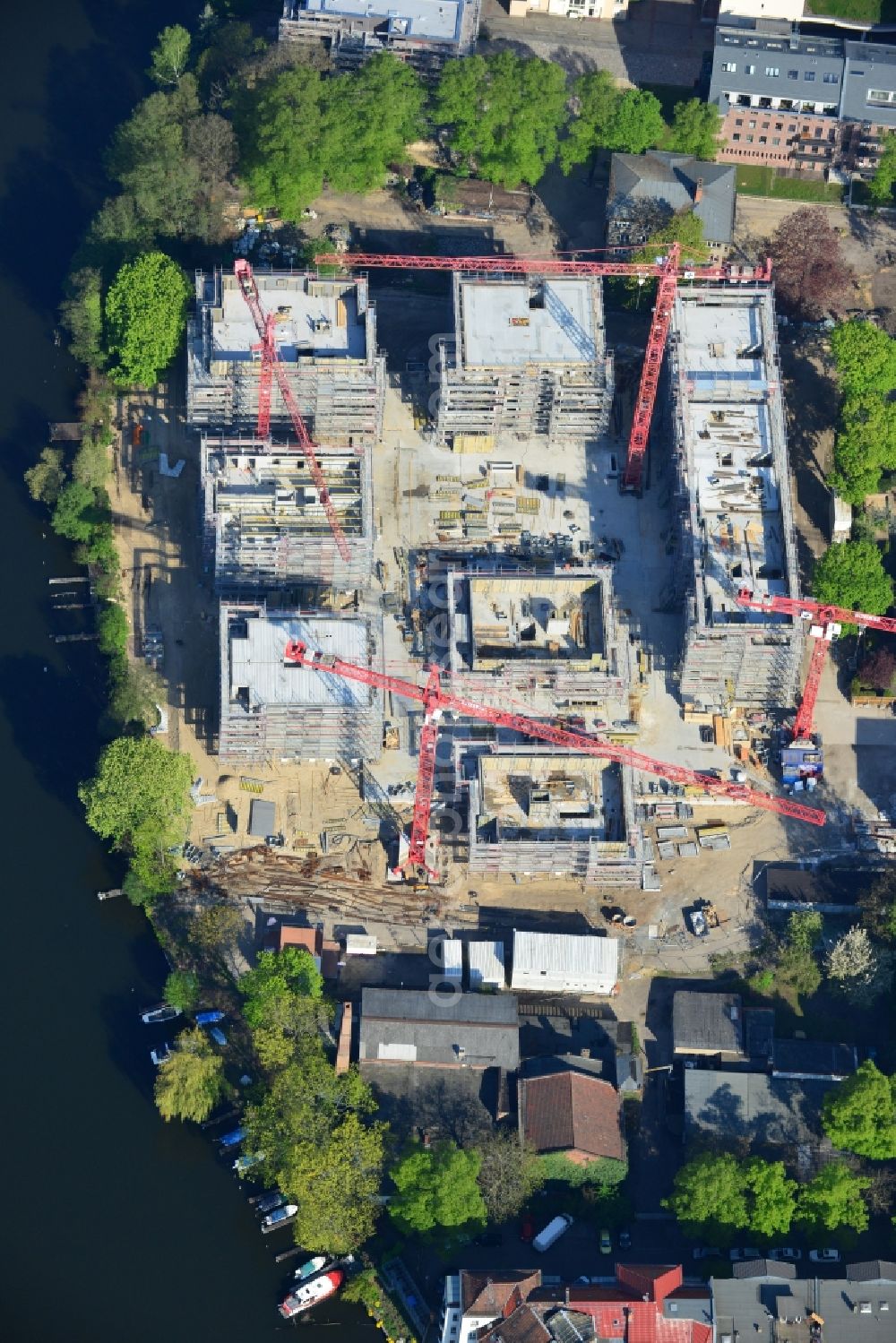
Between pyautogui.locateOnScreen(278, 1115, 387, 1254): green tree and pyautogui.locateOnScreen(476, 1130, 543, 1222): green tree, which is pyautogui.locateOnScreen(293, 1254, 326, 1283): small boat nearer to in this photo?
pyautogui.locateOnScreen(278, 1115, 387, 1254): green tree

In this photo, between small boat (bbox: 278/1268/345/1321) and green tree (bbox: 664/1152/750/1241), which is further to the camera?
small boat (bbox: 278/1268/345/1321)

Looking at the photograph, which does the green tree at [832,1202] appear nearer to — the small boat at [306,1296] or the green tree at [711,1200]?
the green tree at [711,1200]

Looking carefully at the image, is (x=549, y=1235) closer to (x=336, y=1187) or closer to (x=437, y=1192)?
(x=437, y=1192)

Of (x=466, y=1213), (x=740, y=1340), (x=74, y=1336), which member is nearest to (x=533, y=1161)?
(x=466, y=1213)

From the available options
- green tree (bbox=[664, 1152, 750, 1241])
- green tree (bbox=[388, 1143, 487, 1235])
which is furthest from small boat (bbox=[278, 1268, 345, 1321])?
green tree (bbox=[664, 1152, 750, 1241])

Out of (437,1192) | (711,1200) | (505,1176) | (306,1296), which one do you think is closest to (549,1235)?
(505,1176)

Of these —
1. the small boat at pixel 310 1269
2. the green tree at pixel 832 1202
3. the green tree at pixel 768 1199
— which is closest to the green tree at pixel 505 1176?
the small boat at pixel 310 1269
